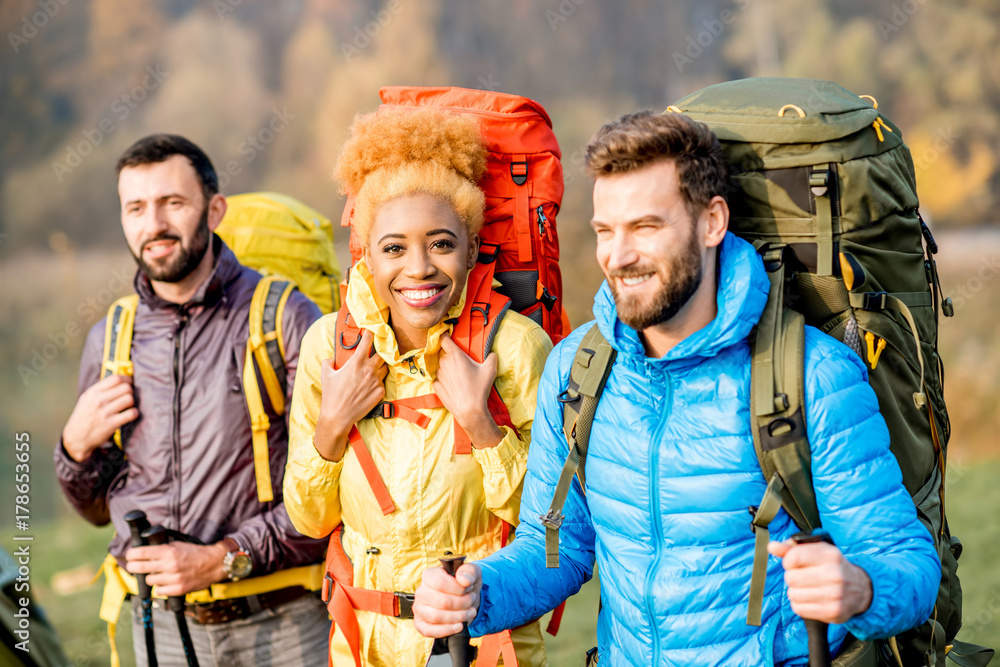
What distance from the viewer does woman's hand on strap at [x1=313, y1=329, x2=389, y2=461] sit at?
3143 mm

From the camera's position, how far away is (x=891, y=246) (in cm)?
254

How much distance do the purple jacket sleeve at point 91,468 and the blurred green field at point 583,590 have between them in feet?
11.8

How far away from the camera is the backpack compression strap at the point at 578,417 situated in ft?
8.25

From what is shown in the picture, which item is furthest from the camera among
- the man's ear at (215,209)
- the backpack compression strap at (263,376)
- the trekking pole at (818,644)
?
the man's ear at (215,209)

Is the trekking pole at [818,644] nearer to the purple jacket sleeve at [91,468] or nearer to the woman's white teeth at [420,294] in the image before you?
the woman's white teeth at [420,294]

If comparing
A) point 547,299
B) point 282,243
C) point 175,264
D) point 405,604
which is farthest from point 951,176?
point 405,604

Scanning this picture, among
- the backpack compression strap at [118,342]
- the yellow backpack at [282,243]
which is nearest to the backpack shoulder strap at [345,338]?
the backpack compression strap at [118,342]

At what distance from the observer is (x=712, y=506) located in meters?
2.30

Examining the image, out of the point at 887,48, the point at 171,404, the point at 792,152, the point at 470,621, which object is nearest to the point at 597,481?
the point at 470,621

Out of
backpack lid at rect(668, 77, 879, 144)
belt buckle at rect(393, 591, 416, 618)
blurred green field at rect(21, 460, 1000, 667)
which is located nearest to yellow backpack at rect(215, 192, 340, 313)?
belt buckle at rect(393, 591, 416, 618)

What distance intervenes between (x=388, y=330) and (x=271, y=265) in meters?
1.81

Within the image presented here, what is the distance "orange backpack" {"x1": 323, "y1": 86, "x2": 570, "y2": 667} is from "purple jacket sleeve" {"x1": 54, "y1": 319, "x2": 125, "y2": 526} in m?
1.36

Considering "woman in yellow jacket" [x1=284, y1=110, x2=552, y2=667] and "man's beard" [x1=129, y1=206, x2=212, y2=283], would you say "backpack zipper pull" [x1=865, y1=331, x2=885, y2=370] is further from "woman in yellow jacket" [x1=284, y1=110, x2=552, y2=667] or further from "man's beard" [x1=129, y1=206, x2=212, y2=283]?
"man's beard" [x1=129, y1=206, x2=212, y2=283]

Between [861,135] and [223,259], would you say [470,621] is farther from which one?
[223,259]
